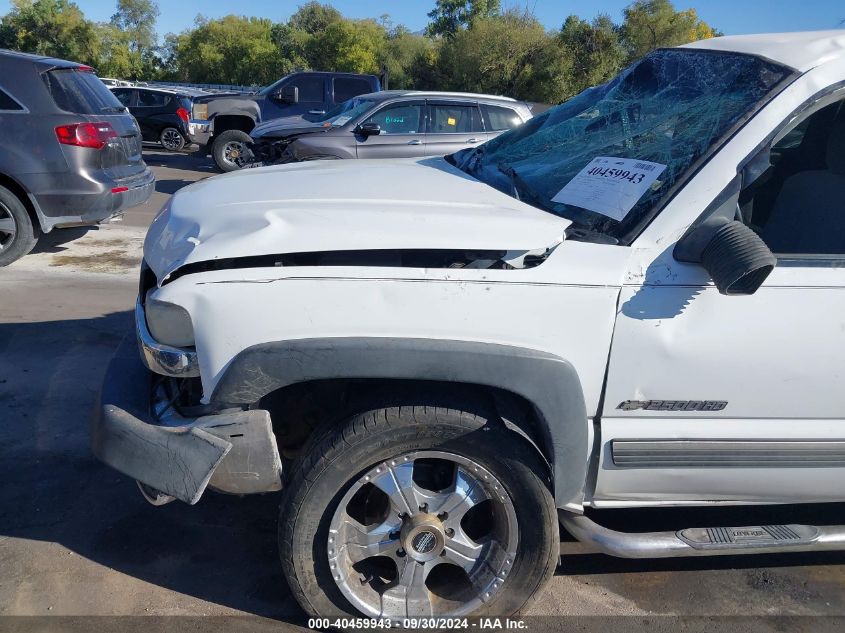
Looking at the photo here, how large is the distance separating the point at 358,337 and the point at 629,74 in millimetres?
1942

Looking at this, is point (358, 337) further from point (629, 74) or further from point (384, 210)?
point (629, 74)

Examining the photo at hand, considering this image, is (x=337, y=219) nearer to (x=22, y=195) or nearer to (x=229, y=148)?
(x=22, y=195)

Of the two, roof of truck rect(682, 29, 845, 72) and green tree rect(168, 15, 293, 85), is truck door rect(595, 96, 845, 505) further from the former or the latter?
green tree rect(168, 15, 293, 85)

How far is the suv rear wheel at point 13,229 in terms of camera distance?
6125 millimetres

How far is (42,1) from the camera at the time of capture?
54.7 metres

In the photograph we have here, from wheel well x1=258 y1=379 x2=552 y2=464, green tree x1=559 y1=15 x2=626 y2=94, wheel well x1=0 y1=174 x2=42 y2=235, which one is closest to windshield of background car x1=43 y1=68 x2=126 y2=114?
wheel well x1=0 y1=174 x2=42 y2=235

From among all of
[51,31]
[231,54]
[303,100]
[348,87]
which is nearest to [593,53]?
[348,87]

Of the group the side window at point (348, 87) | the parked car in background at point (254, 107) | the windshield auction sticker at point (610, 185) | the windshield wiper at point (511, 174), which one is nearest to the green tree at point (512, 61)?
the side window at point (348, 87)

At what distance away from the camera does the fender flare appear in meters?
2.13

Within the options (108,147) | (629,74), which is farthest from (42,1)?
(629,74)

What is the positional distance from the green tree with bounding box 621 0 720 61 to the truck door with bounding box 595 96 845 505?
32.9 meters

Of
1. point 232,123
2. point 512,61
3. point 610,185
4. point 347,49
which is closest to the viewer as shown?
point 610,185

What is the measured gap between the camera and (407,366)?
7.04 ft

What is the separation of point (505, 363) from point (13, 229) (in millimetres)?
5703
